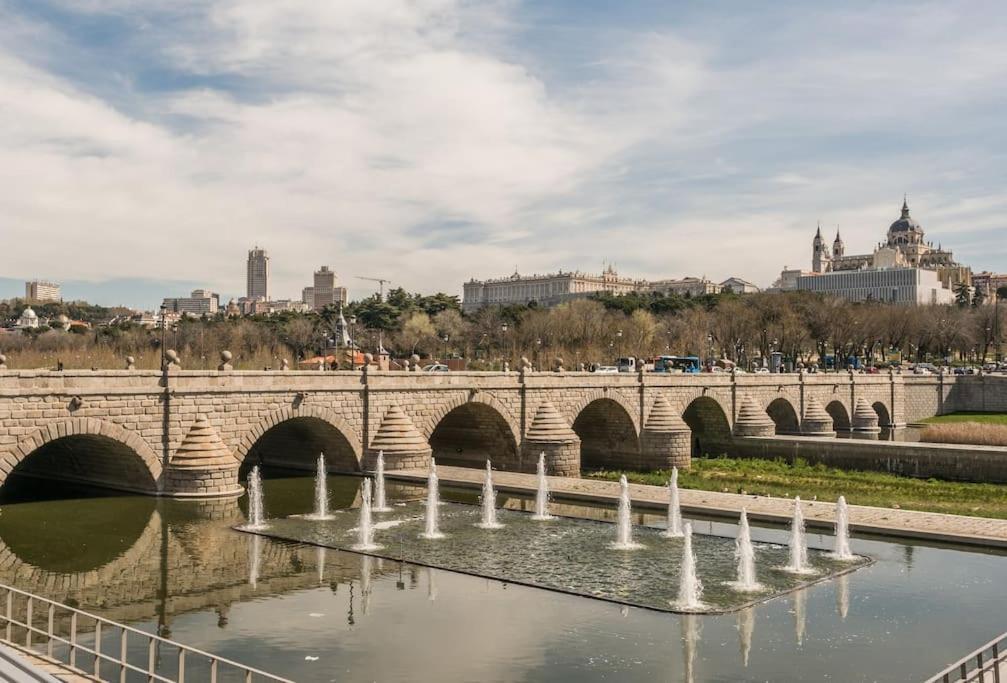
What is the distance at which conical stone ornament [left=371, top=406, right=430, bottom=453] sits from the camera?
34.4m

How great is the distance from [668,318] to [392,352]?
32416mm

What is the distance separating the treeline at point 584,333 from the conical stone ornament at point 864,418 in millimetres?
17439

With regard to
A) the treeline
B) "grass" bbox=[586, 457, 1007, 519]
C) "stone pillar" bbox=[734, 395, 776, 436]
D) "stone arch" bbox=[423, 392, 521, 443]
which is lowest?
"grass" bbox=[586, 457, 1007, 519]

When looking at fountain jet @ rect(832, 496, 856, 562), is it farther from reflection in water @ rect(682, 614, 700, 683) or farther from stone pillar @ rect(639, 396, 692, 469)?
stone pillar @ rect(639, 396, 692, 469)

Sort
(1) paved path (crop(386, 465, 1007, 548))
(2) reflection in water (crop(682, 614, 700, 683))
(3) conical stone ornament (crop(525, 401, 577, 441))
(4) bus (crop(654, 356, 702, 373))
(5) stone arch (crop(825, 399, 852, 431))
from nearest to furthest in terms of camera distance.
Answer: (2) reflection in water (crop(682, 614, 700, 683))
(1) paved path (crop(386, 465, 1007, 548))
(3) conical stone ornament (crop(525, 401, 577, 441))
(5) stone arch (crop(825, 399, 852, 431))
(4) bus (crop(654, 356, 702, 373))

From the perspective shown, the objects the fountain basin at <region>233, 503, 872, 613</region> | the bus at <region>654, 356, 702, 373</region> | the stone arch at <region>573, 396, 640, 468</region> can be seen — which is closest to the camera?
the fountain basin at <region>233, 503, 872, 613</region>

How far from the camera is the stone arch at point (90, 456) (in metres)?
25.5

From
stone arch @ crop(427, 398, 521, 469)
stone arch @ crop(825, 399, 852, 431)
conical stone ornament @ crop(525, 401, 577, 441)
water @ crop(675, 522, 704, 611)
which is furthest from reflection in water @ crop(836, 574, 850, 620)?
stone arch @ crop(825, 399, 852, 431)

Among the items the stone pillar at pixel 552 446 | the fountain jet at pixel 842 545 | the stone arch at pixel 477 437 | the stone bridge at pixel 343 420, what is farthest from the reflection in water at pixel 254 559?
the stone pillar at pixel 552 446

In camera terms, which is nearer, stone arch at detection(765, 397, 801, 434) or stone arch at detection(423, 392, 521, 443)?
stone arch at detection(423, 392, 521, 443)

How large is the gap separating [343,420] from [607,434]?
17744 mm

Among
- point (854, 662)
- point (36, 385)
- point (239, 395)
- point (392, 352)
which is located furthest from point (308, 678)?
point (392, 352)

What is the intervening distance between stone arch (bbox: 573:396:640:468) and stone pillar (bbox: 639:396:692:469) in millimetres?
669

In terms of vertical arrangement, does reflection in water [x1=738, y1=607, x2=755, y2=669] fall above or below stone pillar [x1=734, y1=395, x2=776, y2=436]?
below
